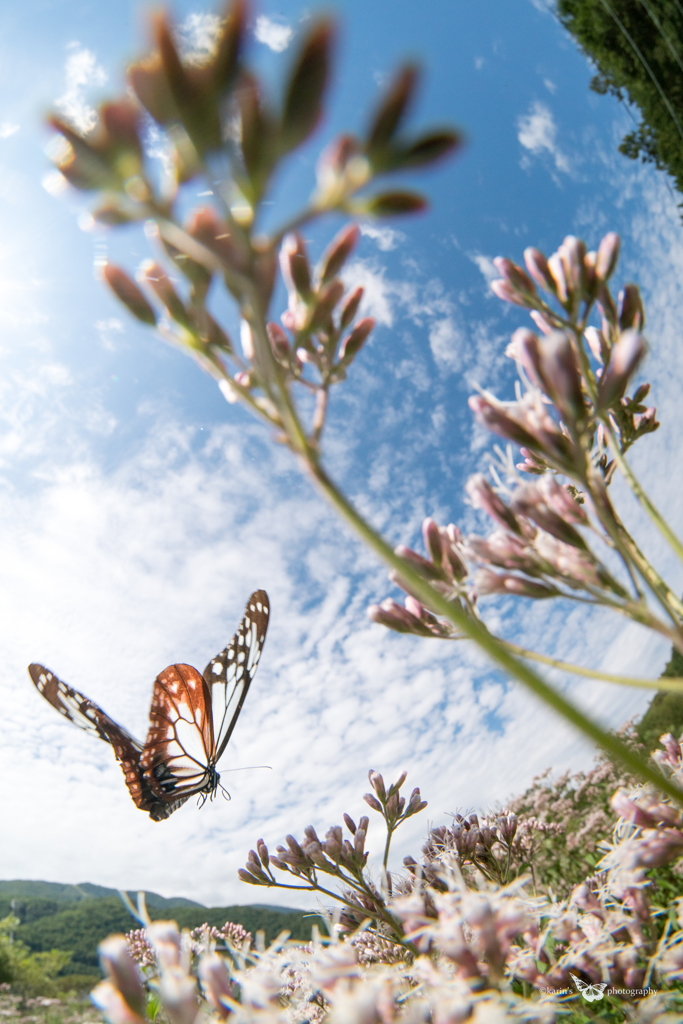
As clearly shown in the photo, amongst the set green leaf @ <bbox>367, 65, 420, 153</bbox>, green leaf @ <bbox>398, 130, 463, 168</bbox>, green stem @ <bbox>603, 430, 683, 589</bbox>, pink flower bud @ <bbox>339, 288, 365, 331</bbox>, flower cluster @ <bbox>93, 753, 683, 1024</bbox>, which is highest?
pink flower bud @ <bbox>339, 288, 365, 331</bbox>

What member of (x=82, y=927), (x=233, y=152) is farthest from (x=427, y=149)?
(x=82, y=927)

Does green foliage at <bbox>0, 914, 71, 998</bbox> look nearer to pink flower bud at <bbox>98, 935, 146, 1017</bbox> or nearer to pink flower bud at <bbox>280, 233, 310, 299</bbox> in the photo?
pink flower bud at <bbox>98, 935, 146, 1017</bbox>

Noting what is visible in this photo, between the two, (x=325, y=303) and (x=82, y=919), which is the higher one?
(x=325, y=303)

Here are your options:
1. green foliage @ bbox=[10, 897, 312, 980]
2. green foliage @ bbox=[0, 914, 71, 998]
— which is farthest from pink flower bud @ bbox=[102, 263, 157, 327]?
green foliage @ bbox=[0, 914, 71, 998]

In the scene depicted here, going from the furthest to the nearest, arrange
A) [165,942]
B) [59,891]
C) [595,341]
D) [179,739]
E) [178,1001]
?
[59,891] → [179,739] → [595,341] → [165,942] → [178,1001]

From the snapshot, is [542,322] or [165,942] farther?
[542,322]

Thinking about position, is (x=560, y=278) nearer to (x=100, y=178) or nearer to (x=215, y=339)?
(x=215, y=339)

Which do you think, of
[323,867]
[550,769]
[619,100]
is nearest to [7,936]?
[550,769]

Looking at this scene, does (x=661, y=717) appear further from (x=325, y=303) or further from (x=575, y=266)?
(x=325, y=303)
